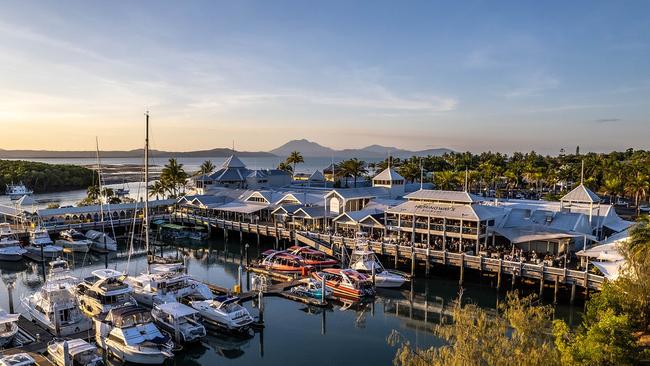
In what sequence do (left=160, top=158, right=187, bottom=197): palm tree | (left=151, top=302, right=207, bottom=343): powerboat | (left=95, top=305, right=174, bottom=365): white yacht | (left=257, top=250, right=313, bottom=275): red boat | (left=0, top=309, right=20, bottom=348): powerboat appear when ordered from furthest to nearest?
(left=160, top=158, right=187, bottom=197): palm tree
(left=257, top=250, right=313, bottom=275): red boat
(left=151, top=302, right=207, bottom=343): powerboat
(left=0, top=309, right=20, bottom=348): powerboat
(left=95, top=305, right=174, bottom=365): white yacht

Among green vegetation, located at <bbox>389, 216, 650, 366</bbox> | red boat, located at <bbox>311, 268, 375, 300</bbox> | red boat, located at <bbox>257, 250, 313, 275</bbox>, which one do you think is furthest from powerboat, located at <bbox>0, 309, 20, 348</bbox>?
green vegetation, located at <bbox>389, 216, 650, 366</bbox>

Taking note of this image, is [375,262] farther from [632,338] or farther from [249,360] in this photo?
[632,338]

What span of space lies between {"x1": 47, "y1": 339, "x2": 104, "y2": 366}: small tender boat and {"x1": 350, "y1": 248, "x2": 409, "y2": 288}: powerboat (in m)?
21.6

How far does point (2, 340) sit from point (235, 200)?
142 ft

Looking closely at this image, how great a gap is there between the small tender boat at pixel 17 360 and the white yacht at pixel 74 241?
3291cm

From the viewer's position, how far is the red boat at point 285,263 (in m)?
42.5

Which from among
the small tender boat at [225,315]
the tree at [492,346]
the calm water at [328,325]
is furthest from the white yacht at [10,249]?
the tree at [492,346]

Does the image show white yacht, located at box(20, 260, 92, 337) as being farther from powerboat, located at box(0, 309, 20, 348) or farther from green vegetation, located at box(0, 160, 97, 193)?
green vegetation, located at box(0, 160, 97, 193)

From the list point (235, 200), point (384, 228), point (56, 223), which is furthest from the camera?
point (235, 200)

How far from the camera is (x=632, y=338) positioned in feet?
54.7

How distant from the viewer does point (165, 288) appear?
3300 cm

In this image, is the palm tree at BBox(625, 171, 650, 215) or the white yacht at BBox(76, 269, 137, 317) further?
the palm tree at BBox(625, 171, 650, 215)

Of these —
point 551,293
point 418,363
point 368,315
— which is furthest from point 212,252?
point 418,363

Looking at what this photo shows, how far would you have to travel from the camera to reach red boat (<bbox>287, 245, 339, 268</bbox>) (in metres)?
43.3
